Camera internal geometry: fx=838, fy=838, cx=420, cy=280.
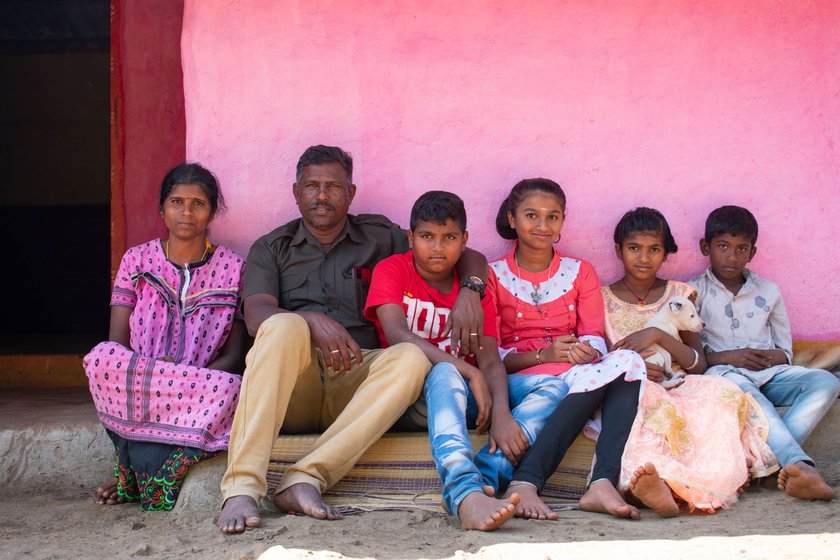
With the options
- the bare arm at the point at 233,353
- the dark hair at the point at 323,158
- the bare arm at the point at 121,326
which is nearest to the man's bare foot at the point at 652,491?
the bare arm at the point at 233,353

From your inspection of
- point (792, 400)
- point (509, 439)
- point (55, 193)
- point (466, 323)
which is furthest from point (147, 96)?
point (55, 193)

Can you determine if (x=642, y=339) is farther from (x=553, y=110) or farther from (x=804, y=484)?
(x=553, y=110)

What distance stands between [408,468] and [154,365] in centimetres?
105

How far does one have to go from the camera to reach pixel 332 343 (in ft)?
10.1

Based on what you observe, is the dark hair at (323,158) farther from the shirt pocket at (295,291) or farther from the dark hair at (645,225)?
the dark hair at (645,225)

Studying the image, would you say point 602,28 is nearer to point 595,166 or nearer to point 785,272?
point 595,166

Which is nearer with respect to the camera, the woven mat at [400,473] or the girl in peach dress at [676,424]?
the girl in peach dress at [676,424]

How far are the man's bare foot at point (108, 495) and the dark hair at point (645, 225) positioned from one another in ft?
8.08

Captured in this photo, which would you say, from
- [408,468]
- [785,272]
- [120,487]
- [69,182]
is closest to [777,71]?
[785,272]

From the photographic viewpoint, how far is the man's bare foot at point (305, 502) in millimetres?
2773

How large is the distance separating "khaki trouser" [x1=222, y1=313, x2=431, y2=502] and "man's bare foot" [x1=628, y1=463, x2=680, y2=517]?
2.73ft

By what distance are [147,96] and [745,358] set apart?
3114mm

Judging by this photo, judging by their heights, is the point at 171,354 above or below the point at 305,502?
above

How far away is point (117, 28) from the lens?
4207 millimetres
